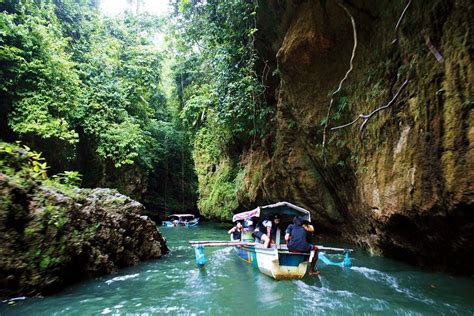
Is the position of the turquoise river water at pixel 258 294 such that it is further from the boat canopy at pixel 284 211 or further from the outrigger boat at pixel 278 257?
the boat canopy at pixel 284 211

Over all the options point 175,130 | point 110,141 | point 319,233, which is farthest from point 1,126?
point 175,130

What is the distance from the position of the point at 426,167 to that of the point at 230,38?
1021 centimetres

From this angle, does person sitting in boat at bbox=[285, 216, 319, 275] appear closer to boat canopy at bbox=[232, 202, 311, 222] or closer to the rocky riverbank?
boat canopy at bbox=[232, 202, 311, 222]

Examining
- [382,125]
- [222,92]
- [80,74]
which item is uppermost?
[80,74]

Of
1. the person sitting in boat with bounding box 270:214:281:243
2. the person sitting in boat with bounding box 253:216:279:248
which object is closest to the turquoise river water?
the person sitting in boat with bounding box 253:216:279:248

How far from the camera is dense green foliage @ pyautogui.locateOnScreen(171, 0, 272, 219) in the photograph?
46.0ft

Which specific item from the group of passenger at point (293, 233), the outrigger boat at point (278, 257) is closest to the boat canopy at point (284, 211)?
the outrigger boat at point (278, 257)

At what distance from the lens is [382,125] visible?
8531 mm

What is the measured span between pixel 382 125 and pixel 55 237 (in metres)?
7.90

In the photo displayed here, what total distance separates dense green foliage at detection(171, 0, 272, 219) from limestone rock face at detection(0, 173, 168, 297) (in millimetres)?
7426

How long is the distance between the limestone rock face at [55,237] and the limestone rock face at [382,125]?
6741 millimetres

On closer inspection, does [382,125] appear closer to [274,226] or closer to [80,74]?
[274,226]

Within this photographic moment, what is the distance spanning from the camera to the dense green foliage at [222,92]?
1403 cm

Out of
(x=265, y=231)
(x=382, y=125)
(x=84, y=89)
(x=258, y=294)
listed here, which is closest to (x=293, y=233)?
(x=258, y=294)
